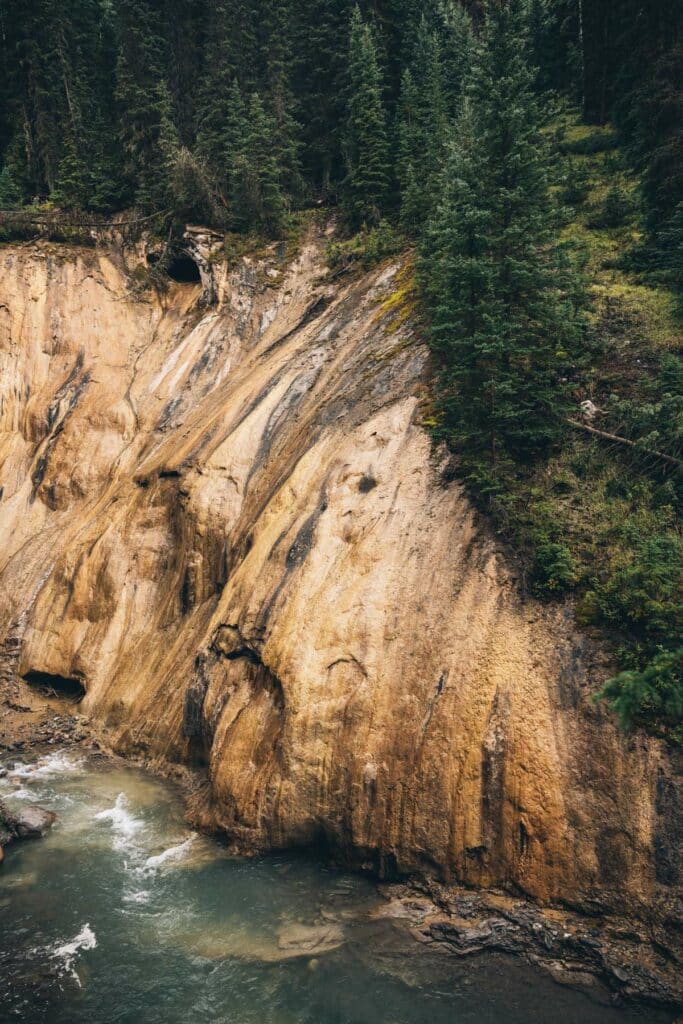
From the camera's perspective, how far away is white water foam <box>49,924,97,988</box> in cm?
1007

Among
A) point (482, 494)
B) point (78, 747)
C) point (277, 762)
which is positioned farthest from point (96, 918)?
point (482, 494)

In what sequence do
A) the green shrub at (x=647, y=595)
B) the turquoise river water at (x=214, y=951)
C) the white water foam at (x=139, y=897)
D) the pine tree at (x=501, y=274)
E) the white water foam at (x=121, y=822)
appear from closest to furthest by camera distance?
the turquoise river water at (x=214, y=951) < the green shrub at (x=647, y=595) < the white water foam at (x=139, y=897) < the white water foam at (x=121, y=822) < the pine tree at (x=501, y=274)

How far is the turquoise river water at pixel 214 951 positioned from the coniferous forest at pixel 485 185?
5143 mm

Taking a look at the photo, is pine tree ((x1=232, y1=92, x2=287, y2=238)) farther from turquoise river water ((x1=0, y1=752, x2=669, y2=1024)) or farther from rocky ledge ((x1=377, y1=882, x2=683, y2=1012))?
rocky ledge ((x1=377, y1=882, x2=683, y2=1012))

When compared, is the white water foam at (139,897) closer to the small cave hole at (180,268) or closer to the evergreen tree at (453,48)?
the small cave hole at (180,268)

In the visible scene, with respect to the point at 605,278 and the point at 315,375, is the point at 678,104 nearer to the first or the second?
the point at 605,278

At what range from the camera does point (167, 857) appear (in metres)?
13.0

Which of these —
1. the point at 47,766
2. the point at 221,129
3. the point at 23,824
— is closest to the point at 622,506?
the point at 23,824

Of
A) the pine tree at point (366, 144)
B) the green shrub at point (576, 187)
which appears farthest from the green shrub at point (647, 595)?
the green shrub at point (576, 187)

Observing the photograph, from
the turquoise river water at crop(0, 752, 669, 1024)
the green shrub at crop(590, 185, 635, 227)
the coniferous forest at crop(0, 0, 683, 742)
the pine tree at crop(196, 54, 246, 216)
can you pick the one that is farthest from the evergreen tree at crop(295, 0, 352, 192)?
the turquoise river water at crop(0, 752, 669, 1024)

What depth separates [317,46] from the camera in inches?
1356

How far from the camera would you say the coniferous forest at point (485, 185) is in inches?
524

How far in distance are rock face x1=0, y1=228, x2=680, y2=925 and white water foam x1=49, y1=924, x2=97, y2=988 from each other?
318 centimetres

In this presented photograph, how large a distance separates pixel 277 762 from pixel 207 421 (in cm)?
1424
